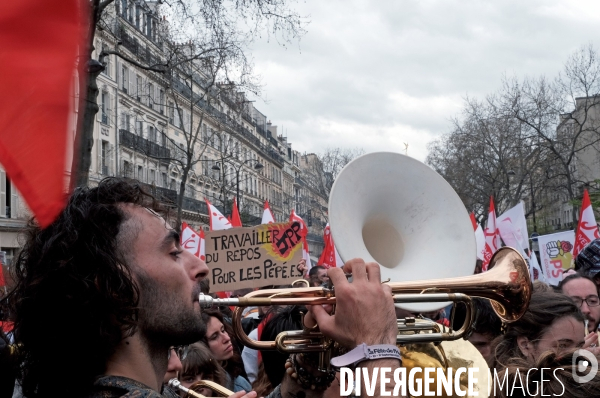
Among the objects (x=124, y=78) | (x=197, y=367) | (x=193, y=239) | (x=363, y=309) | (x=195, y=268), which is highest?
(x=124, y=78)

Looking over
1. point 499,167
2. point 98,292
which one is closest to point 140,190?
point 98,292

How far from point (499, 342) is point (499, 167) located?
32.7m

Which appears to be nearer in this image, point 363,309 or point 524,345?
point 363,309

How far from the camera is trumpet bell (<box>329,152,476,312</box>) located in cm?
317

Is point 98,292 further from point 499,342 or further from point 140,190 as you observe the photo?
point 499,342

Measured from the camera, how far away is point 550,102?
2842 cm

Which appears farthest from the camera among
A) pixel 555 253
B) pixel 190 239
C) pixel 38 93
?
pixel 555 253

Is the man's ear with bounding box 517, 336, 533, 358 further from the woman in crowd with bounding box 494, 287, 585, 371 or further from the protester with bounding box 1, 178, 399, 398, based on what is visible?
the protester with bounding box 1, 178, 399, 398

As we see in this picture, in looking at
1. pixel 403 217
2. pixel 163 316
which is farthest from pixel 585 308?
pixel 163 316

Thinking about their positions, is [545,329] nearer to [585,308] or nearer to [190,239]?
[585,308]

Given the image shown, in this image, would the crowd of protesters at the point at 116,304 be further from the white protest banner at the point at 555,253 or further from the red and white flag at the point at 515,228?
the red and white flag at the point at 515,228

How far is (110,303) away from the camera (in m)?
1.61

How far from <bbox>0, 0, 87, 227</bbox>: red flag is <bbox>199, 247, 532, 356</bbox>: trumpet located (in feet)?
3.92

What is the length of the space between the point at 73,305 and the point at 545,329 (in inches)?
89.1
